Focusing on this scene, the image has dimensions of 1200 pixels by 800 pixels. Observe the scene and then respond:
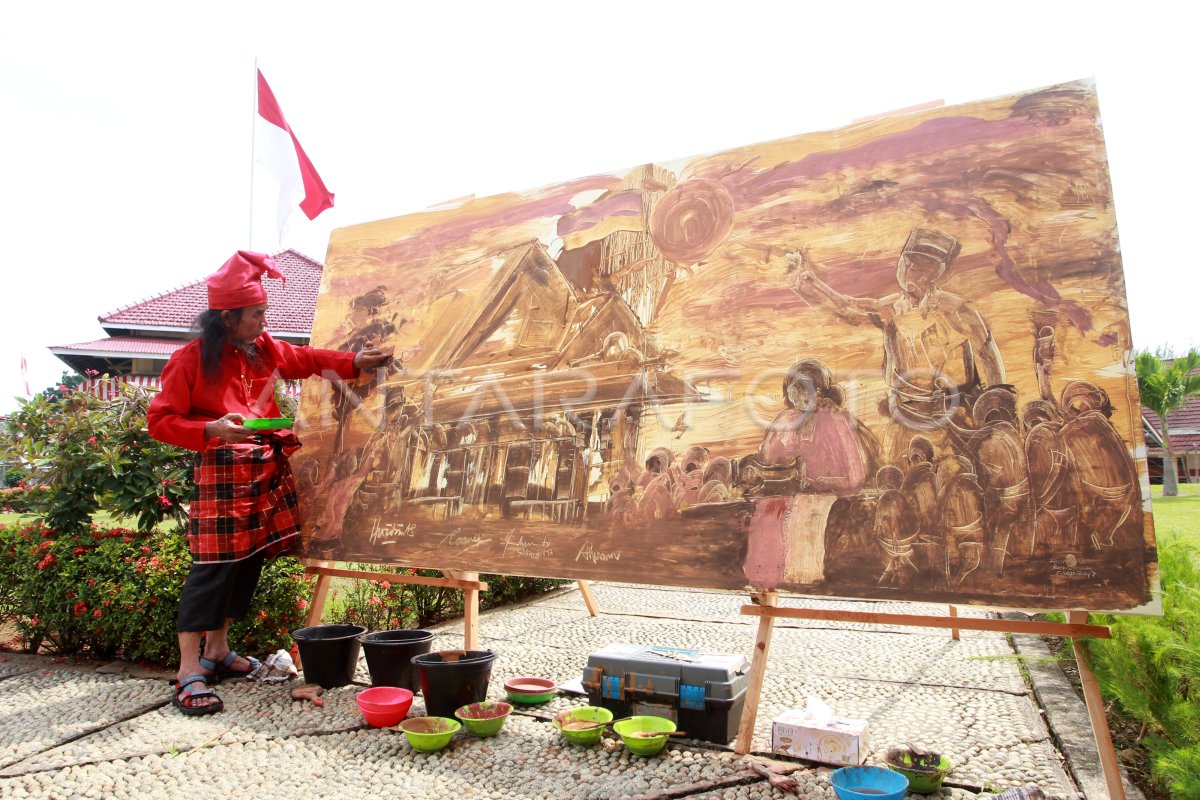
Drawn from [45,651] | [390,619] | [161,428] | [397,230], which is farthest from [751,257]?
[45,651]

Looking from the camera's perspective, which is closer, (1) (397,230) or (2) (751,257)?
(2) (751,257)

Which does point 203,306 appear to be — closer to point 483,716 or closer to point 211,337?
point 211,337

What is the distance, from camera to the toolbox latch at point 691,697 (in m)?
2.57

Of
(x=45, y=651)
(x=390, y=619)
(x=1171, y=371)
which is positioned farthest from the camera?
(x=1171, y=371)

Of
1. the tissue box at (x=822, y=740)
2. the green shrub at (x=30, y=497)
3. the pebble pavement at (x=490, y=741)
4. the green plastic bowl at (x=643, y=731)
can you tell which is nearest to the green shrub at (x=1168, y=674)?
the pebble pavement at (x=490, y=741)

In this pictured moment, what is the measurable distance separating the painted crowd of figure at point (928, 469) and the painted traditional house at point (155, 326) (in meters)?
15.7

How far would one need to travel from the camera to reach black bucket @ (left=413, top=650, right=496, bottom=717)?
110 inches

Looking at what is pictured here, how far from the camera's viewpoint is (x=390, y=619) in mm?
4453

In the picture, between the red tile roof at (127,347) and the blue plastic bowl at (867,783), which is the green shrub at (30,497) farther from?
the red tile roof at (127,347)

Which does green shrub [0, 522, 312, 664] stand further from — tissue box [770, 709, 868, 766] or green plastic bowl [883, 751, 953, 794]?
green plastic bowl [883, 751, 953, 794]

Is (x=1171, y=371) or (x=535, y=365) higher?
(x=1171, y=371)

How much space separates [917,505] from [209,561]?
2817 mm

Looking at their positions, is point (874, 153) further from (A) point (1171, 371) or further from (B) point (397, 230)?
(A) point (1171, 371)

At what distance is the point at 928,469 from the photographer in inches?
87.7
